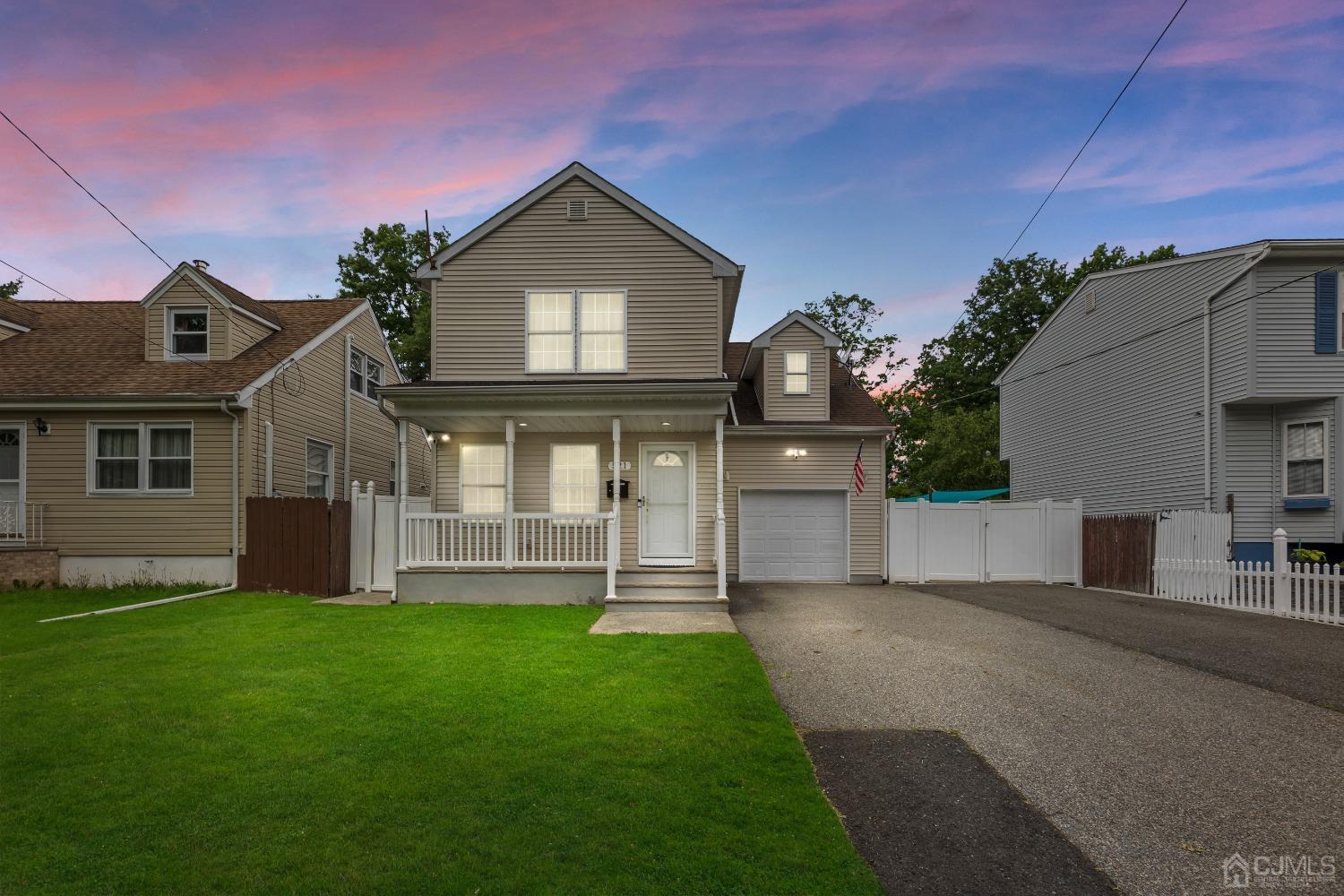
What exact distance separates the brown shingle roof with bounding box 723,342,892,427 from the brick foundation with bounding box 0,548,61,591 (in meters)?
14.7

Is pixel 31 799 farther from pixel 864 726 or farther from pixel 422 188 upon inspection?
pixel 422 188

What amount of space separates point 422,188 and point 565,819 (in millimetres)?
17902

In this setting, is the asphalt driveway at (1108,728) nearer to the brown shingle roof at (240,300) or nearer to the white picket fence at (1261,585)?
the white picket fence at (1261,585)

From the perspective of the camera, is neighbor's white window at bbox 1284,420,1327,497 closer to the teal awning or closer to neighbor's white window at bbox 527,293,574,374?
the teal awning

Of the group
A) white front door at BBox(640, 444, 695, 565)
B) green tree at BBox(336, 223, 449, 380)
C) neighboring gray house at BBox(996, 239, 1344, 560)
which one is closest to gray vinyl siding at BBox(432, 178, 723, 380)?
white front door at BBox(640, 444, 695, 565)

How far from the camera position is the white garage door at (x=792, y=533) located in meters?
15.4

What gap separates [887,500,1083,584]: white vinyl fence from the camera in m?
15.2

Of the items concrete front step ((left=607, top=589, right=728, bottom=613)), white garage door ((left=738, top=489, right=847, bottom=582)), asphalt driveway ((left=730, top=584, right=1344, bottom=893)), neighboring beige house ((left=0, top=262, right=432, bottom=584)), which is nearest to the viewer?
asphalt driveway ((left=730, top=584, right=1344, bottom=893))

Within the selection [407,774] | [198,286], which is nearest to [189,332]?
[198,286]

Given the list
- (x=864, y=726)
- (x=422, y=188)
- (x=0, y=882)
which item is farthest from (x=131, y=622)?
(x=422, y=188)

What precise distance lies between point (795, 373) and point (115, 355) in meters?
15.9

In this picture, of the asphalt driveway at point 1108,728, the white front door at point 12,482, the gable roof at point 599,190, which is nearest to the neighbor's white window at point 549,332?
the gable roof at point 599,190

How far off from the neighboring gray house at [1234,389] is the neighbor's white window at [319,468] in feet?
66.2

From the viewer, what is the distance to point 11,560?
1326cm
